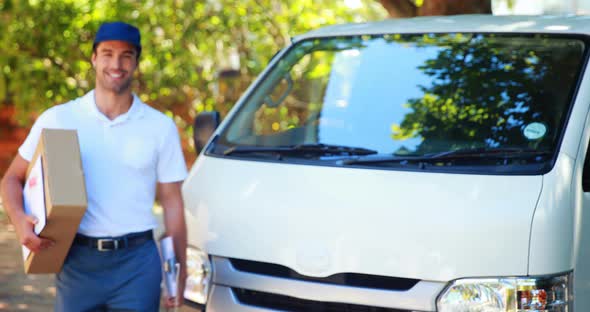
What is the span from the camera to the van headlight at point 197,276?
13.3 feet

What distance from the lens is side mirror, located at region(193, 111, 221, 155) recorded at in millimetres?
4824

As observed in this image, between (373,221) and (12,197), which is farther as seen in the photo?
(12,197)

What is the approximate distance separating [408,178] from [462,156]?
0.31 metres

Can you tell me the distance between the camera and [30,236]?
3.85m

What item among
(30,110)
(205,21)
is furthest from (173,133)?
(30,110)

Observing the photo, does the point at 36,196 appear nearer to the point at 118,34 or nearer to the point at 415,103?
the point at 118,34

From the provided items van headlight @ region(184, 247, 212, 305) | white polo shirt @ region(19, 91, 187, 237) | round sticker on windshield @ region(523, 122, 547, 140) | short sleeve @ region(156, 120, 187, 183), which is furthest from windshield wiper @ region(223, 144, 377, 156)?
round sticker on windshield @ region(523, 122, 547, 140)

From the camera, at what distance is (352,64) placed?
5070 mm

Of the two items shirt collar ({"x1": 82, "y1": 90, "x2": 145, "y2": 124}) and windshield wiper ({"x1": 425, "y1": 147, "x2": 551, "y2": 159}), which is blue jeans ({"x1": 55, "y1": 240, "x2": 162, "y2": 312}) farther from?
windshield wiper ({"x1": 425, "y1": 147, "x2": 551, "y2": 159})

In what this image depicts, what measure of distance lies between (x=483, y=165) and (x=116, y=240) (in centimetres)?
154

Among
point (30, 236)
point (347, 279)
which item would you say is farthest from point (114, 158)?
point (347, 279)

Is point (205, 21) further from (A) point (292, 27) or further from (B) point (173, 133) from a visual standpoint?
(B) point (173, 133)

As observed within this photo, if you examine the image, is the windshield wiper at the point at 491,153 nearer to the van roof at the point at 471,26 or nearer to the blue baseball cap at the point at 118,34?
the van roof at the point at 471,26

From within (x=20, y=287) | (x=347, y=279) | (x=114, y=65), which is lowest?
(x=20, y=287)
